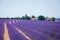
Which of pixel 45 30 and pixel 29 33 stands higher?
pixel 29 33

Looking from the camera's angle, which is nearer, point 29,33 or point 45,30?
point 29,33

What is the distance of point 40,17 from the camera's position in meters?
97.1

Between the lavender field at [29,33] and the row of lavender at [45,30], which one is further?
the row of lavender at [45,30]

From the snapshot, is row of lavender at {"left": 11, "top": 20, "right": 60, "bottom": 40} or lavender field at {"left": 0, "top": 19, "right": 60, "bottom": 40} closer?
lavender field at {"left": 0, "top": 19, "right": 60, "bottom": 40}
